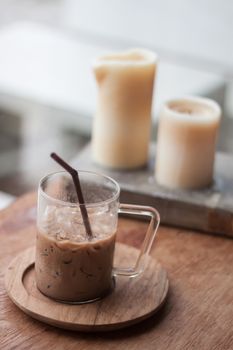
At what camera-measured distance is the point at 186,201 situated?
1165 millimetres

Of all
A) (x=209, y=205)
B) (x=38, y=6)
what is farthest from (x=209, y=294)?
(x=38, y=6)

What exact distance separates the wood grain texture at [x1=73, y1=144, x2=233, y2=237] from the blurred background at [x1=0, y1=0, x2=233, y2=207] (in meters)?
0.80

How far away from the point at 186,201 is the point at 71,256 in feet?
1.11

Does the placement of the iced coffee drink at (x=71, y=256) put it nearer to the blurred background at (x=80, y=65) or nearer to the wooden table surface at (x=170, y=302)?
the wooden table surface at (x=170, y=302)

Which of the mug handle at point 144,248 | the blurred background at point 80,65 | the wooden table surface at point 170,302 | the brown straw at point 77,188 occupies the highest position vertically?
the brown straw at point 77,188

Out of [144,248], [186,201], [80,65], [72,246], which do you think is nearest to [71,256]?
[72,246]

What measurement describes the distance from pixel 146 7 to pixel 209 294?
1493mm

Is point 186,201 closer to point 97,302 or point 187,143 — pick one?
point 187,143

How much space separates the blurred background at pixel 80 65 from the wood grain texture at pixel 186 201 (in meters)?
0.80

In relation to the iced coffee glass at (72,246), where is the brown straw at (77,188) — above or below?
above

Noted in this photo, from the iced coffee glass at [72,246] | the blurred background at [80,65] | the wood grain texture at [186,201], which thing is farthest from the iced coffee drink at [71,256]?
the blurred background at [80,65]

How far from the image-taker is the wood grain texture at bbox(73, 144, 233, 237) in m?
1.15

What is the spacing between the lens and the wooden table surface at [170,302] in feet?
2.82

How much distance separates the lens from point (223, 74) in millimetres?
2242
